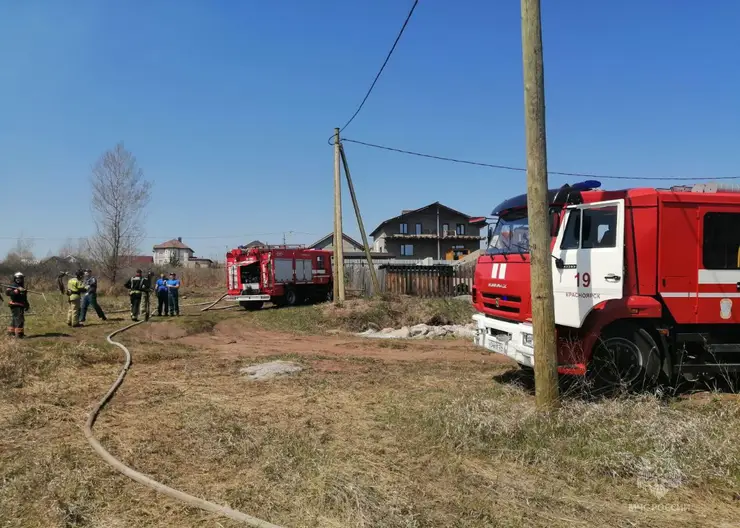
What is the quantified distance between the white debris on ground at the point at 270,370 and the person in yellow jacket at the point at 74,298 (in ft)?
28.3

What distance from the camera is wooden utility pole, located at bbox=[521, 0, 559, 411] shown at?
5070 mm

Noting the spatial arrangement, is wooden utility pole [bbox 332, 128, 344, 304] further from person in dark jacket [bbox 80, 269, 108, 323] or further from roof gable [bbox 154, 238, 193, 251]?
roof gable [bbox 154, 238, 193, 251]

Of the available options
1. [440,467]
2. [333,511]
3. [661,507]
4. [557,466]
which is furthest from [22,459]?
[661,507]

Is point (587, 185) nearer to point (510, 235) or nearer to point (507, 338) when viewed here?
point (510, 235)

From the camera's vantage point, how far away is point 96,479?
155 inches

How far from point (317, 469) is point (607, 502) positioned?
2.22m

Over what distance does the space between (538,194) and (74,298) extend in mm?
14150

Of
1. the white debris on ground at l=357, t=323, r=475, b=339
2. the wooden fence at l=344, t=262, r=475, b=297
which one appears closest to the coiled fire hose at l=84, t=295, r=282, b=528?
the white debris on ground at l=357, t=323, r=475, b=339

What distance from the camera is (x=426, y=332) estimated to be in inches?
540

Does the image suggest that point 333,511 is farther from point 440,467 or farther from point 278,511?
point 440,467

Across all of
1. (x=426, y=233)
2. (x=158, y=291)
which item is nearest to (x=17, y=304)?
(x=158, y=291)

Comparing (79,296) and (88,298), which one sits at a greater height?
(79,296)

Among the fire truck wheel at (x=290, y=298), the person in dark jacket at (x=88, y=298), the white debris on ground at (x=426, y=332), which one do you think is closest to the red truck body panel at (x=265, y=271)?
the fire truck wheel at (x=290, y=298)

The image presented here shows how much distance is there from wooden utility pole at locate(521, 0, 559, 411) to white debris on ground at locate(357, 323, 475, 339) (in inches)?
310
